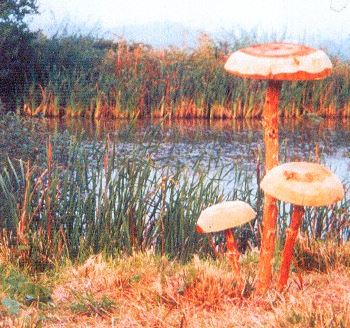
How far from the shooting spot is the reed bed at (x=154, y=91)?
1389 cm

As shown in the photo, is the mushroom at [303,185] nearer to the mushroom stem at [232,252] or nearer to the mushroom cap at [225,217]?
the mushroom cap at [225,217]

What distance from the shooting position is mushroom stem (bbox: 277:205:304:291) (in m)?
3.43

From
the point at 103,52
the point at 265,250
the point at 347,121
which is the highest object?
the point at 265,250

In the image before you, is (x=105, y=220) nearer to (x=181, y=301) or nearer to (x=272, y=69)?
(x=181, y=301)

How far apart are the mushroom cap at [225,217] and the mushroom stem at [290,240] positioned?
8.4 inches

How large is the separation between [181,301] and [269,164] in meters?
0.81

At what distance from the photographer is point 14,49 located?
14.0 metres

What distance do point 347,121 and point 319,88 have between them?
2.85ft

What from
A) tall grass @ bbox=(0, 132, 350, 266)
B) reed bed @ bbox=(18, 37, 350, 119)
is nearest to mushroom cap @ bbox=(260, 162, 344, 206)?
tall grass @ bbox=(0, 132, 350, 266)

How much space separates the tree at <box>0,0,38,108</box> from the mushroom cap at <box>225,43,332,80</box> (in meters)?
10.8

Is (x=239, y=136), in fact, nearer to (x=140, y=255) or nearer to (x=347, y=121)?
(x=347, y=121)

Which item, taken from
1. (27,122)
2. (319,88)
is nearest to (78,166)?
(27,122)

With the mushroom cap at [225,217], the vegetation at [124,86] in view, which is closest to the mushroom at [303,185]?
the mushroom cap at [225,217]

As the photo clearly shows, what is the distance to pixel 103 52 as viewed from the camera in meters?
15.7
